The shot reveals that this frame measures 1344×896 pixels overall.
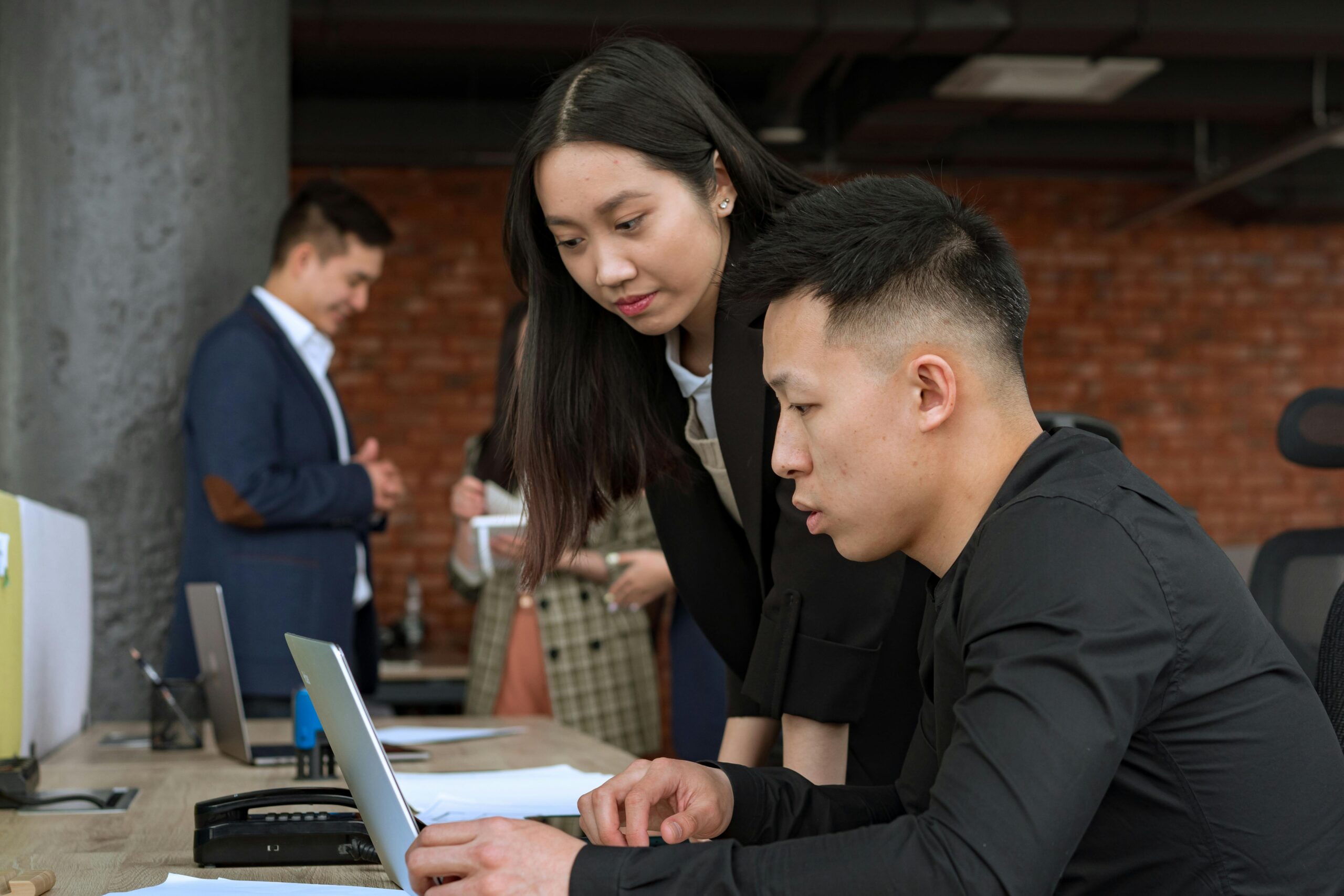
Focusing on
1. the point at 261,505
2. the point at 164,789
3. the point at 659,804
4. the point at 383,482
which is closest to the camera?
the point at 659,804

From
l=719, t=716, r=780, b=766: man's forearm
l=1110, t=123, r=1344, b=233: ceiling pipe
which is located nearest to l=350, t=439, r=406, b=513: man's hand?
l=719, t=716, r=780, b=766: man's forearm

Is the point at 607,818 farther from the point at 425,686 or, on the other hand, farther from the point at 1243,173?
the point at 1243,173

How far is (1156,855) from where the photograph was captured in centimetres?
93

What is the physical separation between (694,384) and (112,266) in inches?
73.9

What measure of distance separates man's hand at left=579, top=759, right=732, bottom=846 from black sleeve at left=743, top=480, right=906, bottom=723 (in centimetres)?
26

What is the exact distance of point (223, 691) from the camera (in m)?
2.11

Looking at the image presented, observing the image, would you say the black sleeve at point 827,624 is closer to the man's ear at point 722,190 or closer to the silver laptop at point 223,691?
the man's ear at point 722,190

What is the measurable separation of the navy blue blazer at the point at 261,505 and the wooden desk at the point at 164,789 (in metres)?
0.19

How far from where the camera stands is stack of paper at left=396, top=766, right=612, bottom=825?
1485mm

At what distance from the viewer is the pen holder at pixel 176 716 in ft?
7.27

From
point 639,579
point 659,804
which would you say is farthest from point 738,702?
point 639,579

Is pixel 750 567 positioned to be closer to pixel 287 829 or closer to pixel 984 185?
pixel 287 829

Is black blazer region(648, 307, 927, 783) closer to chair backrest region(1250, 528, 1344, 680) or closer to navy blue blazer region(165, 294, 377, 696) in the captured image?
chair backrest region(1250, 528, 1344, 680)

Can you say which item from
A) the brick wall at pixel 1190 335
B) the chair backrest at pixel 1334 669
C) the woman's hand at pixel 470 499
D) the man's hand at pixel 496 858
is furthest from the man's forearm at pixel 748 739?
the brick wall at pixel 1190 335
